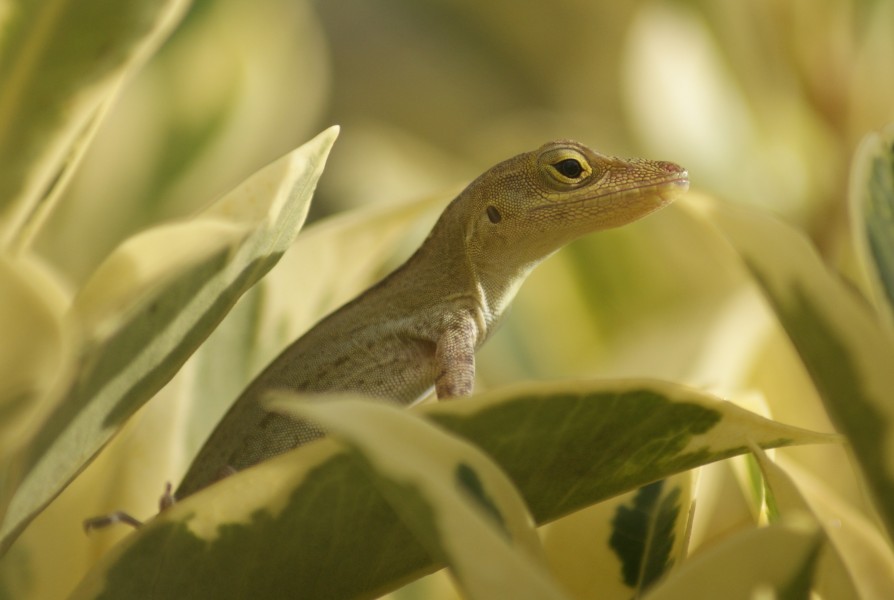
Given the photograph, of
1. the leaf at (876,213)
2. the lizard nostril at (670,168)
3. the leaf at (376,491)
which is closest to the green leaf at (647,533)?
the leaf at (376,491)

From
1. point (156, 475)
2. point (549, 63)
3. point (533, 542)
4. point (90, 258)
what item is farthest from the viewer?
point (549, 63)

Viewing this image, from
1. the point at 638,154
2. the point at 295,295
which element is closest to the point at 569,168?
the point at 295,295

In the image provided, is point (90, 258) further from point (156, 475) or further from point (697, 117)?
point (697, 117)

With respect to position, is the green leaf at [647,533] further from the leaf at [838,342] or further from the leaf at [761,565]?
the leaf at [761,565]

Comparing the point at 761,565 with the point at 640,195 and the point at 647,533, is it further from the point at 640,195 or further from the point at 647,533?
the point at 640,195

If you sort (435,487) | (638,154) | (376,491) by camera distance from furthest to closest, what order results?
(638,154)
(376,491)
(435,487)

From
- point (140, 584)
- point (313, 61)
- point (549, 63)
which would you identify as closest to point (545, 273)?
point (313, 61)
